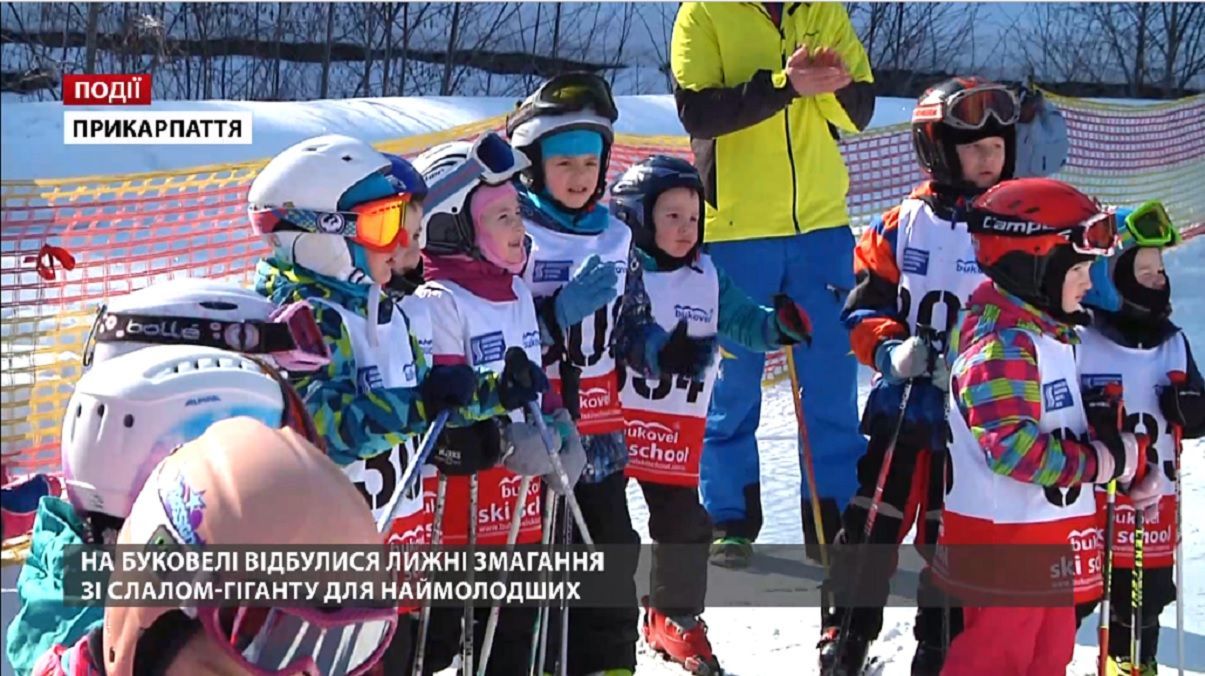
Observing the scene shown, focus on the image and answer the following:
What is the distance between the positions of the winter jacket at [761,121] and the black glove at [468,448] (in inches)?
81.0

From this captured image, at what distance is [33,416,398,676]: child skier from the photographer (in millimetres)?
1878

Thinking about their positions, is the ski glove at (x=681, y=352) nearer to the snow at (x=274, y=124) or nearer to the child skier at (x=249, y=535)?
the child skier at (x=249, y=535)

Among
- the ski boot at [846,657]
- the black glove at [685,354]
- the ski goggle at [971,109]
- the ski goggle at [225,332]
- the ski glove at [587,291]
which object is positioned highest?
the ski goggle at [971,109]

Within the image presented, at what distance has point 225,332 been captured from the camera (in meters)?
2.83

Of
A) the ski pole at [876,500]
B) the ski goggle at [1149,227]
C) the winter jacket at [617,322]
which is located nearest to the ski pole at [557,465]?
the winter jacket at [617,322]

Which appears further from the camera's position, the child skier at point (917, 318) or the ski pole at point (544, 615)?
the child skier at point (917, 318)

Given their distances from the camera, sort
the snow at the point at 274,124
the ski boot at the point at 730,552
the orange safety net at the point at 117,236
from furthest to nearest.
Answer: the snow at the point at 274,124, the orange safety net at the point at 117,236, the ski boot at the point at 730,552

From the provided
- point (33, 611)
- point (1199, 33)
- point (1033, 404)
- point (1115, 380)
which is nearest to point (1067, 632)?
point (1033, 404)

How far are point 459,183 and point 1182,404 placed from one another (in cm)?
201

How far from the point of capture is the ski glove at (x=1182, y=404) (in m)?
4.51

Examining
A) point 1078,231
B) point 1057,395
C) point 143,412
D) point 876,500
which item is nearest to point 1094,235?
point 1078,231

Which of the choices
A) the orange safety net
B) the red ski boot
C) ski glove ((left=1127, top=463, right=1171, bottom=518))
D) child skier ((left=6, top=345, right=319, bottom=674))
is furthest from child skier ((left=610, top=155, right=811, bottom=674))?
child skier ((left=6, top=345, right=319, bottom=674))

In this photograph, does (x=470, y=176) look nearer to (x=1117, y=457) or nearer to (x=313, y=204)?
(x=313, y=204)

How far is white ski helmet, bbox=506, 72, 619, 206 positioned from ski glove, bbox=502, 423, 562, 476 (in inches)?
38.9
